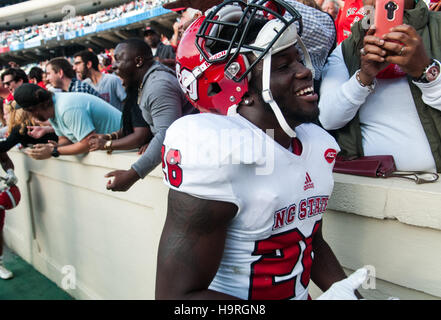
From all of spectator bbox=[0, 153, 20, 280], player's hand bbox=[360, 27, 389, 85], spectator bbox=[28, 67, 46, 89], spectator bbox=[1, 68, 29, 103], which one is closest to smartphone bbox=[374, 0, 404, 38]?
player's hand bbox=[360, 27, 389, 85]

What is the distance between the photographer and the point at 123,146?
266 cm

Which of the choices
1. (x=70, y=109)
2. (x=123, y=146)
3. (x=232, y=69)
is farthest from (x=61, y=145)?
(x=232, y=69)

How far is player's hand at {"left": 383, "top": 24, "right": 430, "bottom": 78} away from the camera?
123 centimetres

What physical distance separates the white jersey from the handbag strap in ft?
1.30

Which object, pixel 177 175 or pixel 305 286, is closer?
pixel 177 175

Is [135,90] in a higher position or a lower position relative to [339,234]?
higher

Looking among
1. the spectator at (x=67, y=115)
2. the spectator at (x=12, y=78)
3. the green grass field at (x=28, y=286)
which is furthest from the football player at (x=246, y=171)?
the spectator at (x=12, y=78)

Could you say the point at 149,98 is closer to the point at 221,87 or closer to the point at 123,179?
the point at 123,179

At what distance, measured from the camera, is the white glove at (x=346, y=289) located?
0.92 metres

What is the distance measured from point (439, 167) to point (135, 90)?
2.11 m

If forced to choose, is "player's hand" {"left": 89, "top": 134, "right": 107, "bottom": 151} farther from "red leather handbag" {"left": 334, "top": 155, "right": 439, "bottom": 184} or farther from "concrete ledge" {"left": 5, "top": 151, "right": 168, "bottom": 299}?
"red leather handbag" {"left": 334, "top": 155, "right": 439, "bottom": 184}

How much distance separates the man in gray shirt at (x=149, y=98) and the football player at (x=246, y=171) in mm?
857

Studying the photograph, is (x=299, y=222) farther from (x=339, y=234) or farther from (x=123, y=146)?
(x=123, y=146)

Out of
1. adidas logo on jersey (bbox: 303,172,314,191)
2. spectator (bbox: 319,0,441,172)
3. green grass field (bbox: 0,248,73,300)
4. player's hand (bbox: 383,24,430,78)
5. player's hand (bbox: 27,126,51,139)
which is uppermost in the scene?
player's hand (bbox: 383,24,430,78)
